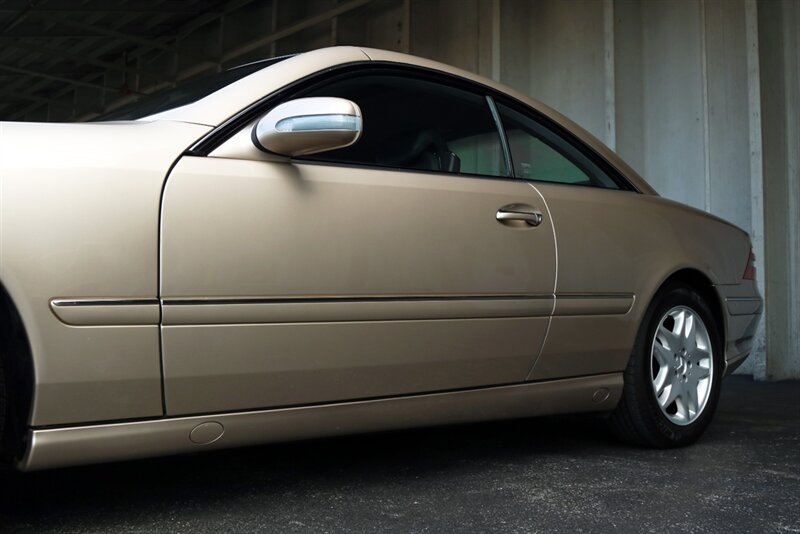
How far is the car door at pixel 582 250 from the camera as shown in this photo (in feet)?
9.08

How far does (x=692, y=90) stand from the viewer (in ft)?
21.2

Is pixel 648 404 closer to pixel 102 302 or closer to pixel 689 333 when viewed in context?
pixel 689 333

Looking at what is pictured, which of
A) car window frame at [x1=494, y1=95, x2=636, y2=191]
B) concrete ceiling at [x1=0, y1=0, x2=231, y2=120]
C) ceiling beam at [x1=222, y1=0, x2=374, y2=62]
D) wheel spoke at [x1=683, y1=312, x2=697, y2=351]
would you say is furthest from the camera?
concrete ceiling at [x1=0, y1=0, x2=231, y2=120]

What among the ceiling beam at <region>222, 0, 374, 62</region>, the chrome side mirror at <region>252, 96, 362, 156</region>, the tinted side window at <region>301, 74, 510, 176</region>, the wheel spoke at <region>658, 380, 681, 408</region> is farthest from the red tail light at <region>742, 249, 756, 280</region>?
the ceiling beam at <region>222, 0, 374, 62</region>

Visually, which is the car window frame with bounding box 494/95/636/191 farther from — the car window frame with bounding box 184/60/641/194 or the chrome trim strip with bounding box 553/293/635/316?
the chrome trim strip with bounding box 553/293/635/316

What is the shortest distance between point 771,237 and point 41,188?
5416 millimetres

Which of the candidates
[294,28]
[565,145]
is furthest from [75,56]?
[565,145]

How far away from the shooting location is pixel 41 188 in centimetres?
175

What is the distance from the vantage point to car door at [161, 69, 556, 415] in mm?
1963

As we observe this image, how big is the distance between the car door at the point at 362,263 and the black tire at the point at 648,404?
54 cm

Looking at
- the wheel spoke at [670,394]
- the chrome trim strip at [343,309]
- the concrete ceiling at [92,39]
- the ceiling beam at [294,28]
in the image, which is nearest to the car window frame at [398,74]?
the chrome trim strip at [343,309]

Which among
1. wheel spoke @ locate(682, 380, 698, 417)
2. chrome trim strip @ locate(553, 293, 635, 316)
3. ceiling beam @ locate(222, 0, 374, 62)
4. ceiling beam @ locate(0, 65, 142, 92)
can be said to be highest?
ceiling beam @ locate(0, 65, 142, 92)

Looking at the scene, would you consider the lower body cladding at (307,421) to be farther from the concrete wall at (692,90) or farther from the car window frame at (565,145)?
the concrete wall at (692,90)

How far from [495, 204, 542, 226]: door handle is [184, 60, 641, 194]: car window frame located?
0.12 m
